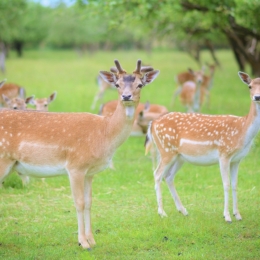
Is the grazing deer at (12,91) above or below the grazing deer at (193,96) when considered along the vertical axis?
above

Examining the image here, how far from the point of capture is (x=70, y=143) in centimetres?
563

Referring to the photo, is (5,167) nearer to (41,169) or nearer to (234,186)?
(41,169)

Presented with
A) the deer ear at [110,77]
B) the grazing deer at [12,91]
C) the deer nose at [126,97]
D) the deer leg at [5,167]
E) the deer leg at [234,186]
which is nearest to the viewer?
the deer nose at [126,97]

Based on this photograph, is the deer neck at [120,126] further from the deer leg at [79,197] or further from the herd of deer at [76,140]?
the deer leg at [79,197]

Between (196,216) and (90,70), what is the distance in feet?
90.3

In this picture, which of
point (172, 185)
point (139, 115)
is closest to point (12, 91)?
point (139, 115)

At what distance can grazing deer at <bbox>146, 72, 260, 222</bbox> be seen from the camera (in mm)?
6609

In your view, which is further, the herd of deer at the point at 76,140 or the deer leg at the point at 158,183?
the deer leg at the point at 158,183

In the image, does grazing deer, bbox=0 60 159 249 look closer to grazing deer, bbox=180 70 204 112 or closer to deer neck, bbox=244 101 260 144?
deer neck, bbox=244 101 260 144

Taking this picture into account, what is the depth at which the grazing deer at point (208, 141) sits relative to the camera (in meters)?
6.61

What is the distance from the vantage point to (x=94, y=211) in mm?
7109

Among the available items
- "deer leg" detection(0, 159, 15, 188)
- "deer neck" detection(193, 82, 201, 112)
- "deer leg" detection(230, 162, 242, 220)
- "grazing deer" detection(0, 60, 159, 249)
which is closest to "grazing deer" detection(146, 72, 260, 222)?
"deer leg" detection(230, 162, 242, 220)

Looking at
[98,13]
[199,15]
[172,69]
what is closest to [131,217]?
[98,13]

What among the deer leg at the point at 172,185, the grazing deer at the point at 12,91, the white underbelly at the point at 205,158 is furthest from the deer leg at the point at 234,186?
the grazing deer at the point at 12,91
